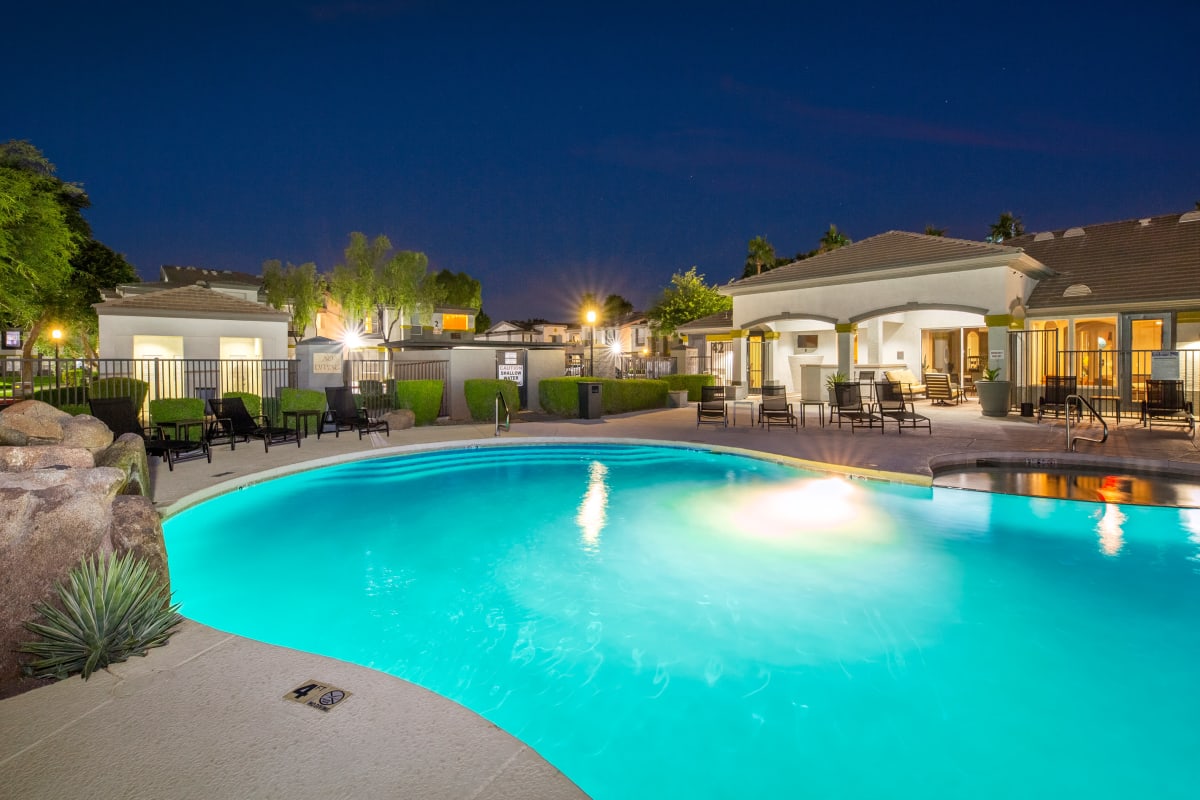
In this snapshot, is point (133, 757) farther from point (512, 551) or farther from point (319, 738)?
point (512, 551)

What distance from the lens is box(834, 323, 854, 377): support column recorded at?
21.3 metres

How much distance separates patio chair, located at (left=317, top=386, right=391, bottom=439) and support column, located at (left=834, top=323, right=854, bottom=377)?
14655 mm

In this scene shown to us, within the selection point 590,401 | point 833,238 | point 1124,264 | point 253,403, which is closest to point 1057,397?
point 1124,264

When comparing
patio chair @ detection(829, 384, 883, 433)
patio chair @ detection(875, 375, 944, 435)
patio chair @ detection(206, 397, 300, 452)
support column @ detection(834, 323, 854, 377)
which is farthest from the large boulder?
support column @ detection(834, 323, 854, 377)

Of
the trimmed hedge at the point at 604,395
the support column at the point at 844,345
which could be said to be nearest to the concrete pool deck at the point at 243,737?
the trimmed hedge at the point at 604,395

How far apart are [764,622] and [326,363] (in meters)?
15.0

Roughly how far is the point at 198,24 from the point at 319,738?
95.6 ft

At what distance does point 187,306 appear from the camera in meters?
21.2

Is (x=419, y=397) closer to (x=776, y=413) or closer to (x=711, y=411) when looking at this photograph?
(x=711, y=411)

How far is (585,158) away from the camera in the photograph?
205 feet

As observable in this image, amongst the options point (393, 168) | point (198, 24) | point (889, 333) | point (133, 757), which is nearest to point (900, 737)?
point (133, 757)

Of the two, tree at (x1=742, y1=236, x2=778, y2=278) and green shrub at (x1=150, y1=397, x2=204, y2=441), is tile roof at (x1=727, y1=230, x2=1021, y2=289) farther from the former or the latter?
tree at (x1=742, y1=236, x2=778, y2=278)

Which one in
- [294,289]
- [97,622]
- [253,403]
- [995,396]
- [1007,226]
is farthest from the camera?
[1007,226]

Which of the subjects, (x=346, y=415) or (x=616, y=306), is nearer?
(x=346, y=415)
